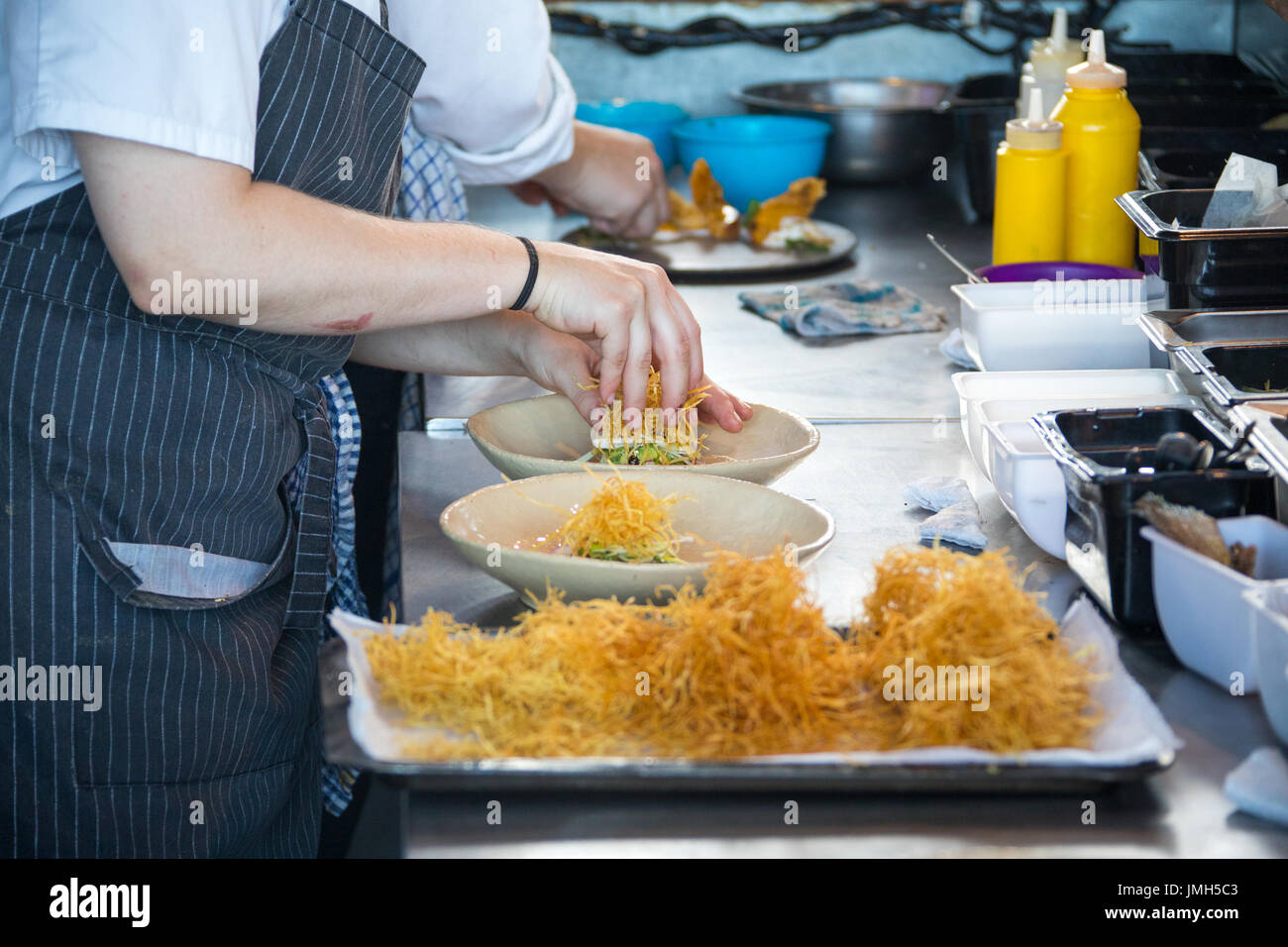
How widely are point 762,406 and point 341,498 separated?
0.54m

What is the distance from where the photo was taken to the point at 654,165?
8.47 feet

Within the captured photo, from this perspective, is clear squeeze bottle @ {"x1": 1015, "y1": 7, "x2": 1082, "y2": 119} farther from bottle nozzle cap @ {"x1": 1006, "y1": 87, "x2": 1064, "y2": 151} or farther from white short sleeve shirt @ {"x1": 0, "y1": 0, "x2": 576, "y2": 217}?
white short sleeve shirt @ {"x1": 0, "y1": 0, "x2": 576, "y2": 217}

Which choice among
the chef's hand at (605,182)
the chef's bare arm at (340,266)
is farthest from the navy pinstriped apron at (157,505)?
the chef's hand at (605,182)

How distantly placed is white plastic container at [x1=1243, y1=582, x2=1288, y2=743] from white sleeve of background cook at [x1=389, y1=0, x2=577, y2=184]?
139 cm

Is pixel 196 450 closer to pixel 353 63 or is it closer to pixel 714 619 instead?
pixel 353 63

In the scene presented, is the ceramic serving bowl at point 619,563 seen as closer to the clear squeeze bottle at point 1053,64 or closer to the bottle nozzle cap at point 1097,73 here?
the bottle nozzle cap at point 1097,73

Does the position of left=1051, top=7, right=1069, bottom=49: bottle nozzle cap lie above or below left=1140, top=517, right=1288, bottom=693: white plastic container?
above

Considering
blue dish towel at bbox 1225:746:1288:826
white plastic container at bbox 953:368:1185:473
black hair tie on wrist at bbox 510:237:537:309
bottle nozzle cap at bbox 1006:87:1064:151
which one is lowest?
blue dish towel at bbox 1225:746:1288:826

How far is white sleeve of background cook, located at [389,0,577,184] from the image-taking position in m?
1.92

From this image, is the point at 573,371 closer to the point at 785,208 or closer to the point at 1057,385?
the point at 1057,385

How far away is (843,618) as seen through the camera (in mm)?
1191

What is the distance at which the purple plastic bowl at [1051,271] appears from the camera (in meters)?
1.94

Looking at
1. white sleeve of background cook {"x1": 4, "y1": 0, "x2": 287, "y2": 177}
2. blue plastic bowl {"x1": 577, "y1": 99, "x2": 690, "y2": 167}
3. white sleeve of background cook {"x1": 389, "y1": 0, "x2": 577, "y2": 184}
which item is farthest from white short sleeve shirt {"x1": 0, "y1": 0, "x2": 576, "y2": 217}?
blue plastic bowl {"x1": 577, "y1": 99, "x2": 690, "y2": 167}
